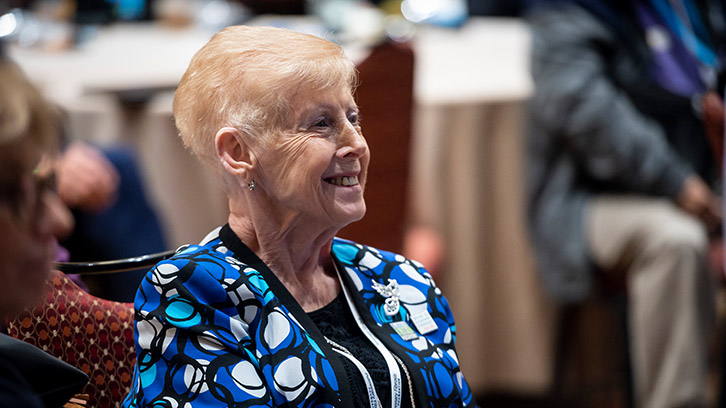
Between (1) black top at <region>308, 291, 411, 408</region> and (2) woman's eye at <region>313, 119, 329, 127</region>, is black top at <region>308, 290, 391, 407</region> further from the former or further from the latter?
(2) woman's eye at <region>313, 119, 329, 127</region>

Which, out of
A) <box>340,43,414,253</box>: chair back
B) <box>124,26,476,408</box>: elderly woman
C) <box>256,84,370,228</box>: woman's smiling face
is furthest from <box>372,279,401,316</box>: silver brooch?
<box>340,43,414,253</box>: chair back

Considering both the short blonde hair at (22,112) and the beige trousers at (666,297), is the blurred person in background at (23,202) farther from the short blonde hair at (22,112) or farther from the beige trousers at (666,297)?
the beige trousers at (666,297)

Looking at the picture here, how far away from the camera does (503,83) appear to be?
303 centimetres

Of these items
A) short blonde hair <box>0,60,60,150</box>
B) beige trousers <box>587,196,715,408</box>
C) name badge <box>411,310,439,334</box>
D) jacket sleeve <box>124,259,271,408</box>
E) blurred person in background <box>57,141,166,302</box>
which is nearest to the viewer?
short blonde hair <box>0,60,60,150</box>

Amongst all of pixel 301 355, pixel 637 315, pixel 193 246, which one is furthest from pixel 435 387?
pixel 637 315

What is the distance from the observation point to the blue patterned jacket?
3.14 ft

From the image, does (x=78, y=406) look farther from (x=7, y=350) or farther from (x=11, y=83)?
(x=11, y=83)

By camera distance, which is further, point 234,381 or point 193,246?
point 193,246

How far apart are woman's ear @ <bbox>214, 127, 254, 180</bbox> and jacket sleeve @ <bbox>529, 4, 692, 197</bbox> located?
5.68 ft

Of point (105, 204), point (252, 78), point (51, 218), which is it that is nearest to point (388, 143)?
point (105, 204)

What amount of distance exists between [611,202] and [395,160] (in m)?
0.85

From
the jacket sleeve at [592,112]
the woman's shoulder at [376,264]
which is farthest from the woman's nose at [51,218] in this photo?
the jacket sleeve at [592,112]

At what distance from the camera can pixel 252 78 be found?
3.34 feet

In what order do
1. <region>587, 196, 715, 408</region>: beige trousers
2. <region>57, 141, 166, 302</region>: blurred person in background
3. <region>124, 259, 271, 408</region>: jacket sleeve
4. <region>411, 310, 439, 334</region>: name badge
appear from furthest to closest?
<region>587, 196, 715, 408</region>: beige trousers → <region>57, 141, 166, 302</region>: blurred person in background → <region>411, 310, 439, 334</region>: name badge → <region>124, 259, 271, 408</region>: jacket sleeve
